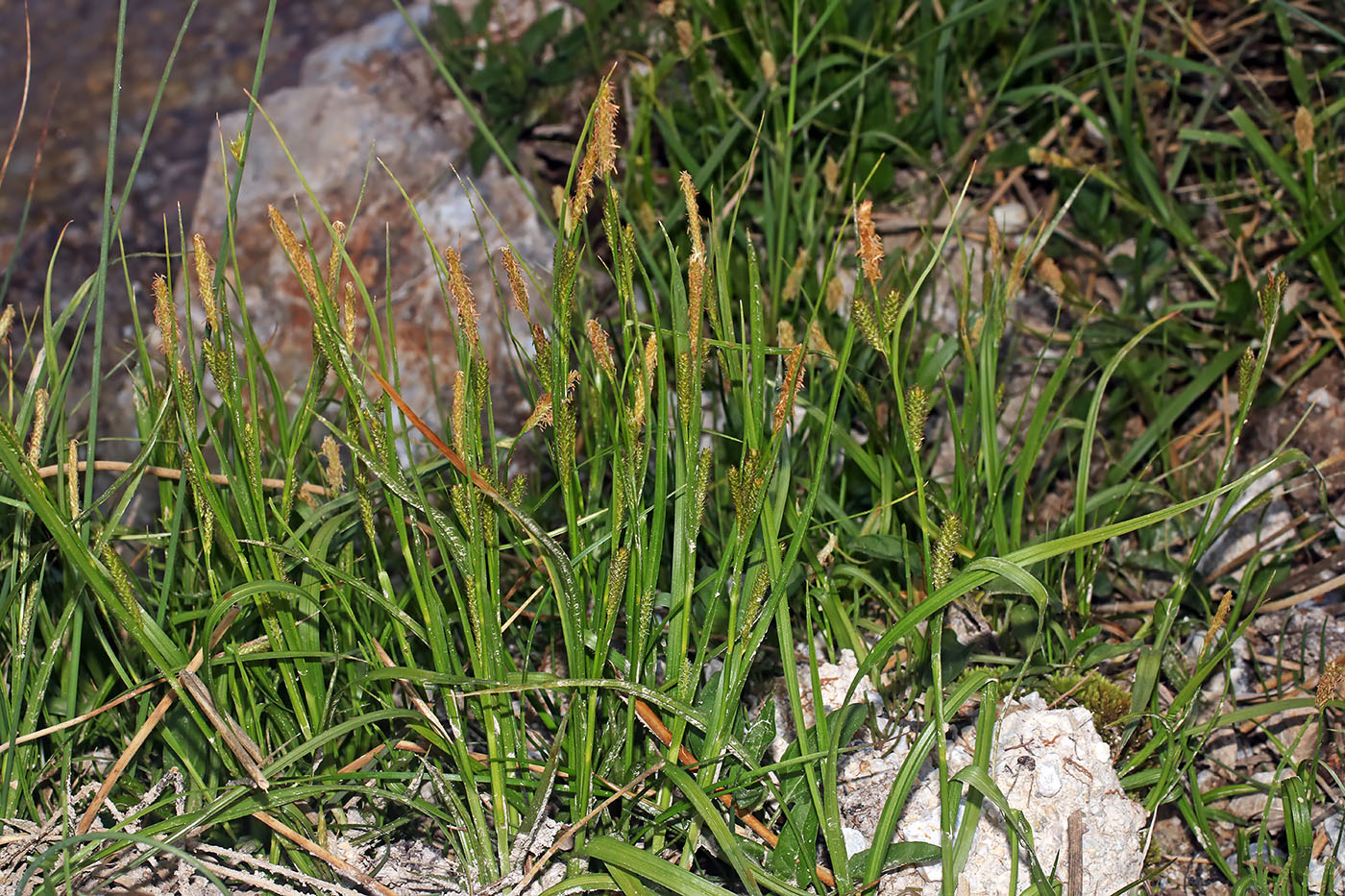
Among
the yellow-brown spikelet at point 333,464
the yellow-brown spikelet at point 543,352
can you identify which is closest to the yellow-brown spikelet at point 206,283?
the yellow-brown spikelet at point 333,464

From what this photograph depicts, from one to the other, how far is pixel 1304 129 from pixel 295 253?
1.82m

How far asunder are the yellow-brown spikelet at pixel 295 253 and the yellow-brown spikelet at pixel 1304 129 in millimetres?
1757

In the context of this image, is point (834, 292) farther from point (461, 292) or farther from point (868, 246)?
point (461, 292)

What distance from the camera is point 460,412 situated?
3.93 ft

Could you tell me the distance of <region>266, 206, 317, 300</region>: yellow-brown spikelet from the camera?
1082 mm

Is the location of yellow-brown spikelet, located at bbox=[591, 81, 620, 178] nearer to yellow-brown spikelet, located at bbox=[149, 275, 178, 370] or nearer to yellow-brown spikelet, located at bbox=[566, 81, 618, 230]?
yellow-brown spikelet, located at bbox=[566, 81, 618, 230]

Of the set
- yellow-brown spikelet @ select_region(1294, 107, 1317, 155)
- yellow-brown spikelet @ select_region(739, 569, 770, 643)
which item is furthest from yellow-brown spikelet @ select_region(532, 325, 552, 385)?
yellow-brown spikelet @ select_region(1294, 107, 1317, 155)

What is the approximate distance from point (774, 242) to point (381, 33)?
1.57m

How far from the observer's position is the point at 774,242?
215cm

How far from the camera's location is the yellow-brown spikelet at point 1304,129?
1.92 metres

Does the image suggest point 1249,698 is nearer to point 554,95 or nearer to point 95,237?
point 554,95

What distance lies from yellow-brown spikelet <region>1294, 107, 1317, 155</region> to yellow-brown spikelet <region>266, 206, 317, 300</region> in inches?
69.2

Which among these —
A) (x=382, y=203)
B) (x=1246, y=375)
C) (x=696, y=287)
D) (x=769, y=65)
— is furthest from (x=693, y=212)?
(x=382, y=203)

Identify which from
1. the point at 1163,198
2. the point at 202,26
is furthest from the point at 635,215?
the point at 202,26
